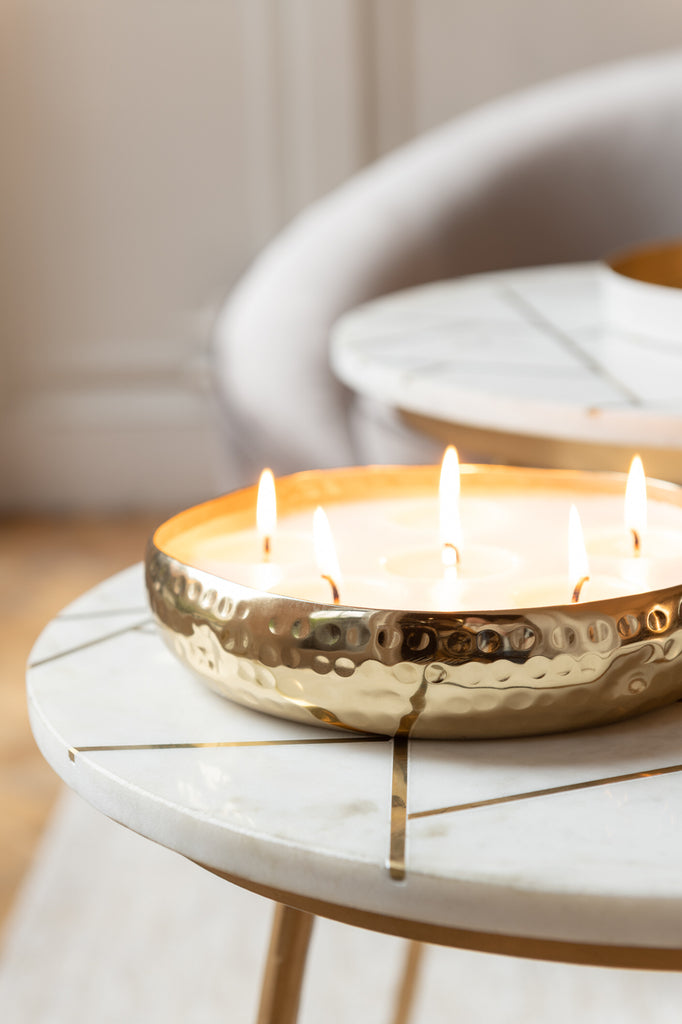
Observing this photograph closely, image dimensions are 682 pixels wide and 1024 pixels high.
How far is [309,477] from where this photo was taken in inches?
18.4

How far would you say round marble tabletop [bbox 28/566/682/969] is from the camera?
28 cm

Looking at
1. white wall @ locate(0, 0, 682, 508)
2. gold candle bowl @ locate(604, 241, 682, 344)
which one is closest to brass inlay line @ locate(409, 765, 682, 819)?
gold candle bowl @ locate(604, 241, 682, 344)

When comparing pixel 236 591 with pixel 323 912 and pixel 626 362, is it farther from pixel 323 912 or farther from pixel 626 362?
pixel 626 362

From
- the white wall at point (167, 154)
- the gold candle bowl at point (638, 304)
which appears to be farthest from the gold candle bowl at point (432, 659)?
the white wall at point (167, 154)

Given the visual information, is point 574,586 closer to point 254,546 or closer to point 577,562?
point 577,562

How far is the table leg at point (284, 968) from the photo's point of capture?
60 centimetres

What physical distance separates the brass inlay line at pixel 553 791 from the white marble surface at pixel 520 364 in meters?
0.34

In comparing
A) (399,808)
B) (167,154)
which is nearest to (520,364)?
(399,808)

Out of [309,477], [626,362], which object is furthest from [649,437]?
[309,477]

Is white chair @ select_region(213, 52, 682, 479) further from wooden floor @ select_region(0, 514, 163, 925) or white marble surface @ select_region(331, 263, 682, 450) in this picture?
wooden floor @ select_region(0, 514, 163, 925)

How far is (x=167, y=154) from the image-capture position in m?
2.15

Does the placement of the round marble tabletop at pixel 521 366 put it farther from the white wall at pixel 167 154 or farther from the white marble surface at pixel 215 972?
the white wall at pixel 167 154

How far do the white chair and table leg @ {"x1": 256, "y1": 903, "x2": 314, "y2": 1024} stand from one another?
59 centimetres

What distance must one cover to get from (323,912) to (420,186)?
118 centimetres
